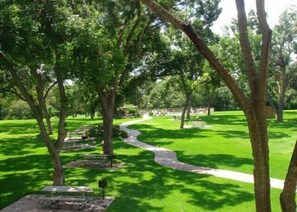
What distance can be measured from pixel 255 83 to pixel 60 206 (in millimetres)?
7537

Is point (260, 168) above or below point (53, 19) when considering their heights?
below

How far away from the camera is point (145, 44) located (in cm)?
2503

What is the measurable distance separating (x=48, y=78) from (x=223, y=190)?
2239 centimetres

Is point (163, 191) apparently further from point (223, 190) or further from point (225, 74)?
point (225, 74)

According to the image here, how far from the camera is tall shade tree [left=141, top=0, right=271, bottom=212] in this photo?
6.57 metres

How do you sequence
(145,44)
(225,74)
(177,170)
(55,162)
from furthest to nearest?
(145,44) → (177,170) → (55,162) → (225,74)

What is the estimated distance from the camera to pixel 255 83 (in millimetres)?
6777

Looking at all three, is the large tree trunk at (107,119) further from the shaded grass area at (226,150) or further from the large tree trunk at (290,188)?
the large tree trunk at (290,188)

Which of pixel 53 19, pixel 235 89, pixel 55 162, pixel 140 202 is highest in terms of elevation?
pixel 53 19

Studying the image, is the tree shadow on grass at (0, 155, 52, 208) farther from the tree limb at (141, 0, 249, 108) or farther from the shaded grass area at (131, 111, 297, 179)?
the tree limb at (141, 0, 249, 108)

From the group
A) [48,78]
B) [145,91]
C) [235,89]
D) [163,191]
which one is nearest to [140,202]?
[163,191]

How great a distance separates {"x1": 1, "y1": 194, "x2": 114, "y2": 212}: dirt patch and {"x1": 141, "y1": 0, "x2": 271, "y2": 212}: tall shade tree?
19.4 feet

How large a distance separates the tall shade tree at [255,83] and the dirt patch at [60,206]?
233 inches

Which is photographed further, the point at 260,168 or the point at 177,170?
the point at 177,170
